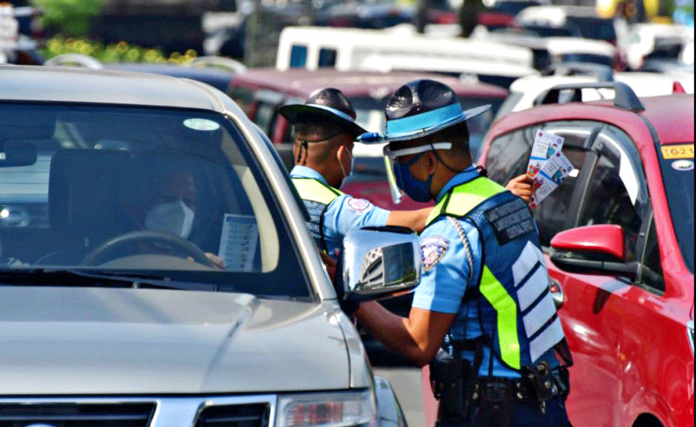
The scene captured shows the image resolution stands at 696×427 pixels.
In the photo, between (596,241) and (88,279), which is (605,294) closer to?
(596,241)

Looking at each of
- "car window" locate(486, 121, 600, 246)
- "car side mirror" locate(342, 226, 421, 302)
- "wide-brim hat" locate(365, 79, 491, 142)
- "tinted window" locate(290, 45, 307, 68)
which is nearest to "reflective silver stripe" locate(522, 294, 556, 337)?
"car side mirror" locate(342, 226, 421, 302)

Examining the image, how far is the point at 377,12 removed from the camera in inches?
1640

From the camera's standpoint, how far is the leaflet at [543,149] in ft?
14.8

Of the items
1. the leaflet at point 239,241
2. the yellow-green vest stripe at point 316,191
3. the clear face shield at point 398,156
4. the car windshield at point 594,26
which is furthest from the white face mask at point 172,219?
the car windshield at point 594,26

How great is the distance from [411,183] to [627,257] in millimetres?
1093

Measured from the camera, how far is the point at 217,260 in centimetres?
404

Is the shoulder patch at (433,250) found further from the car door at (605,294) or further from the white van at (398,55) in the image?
the white van at (398,55)

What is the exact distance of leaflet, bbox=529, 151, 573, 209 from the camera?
4.54m

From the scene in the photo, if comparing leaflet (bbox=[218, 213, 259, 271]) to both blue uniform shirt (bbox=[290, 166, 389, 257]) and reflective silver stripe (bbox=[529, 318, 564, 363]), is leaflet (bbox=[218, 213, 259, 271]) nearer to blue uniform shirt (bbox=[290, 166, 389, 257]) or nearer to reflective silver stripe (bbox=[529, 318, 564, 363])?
blue uniform shirt (bbox=[290, 166, 389, 257])

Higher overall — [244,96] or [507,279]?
[507,279]

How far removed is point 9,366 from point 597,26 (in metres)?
36.3

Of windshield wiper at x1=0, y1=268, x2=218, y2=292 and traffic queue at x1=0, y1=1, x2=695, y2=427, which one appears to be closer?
traffic queue at x1=0, y1=1, x2=695, y2=427

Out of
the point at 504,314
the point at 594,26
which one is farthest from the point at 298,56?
the point at 594,26

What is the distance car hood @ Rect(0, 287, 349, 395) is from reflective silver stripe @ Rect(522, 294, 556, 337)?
0.63 m
